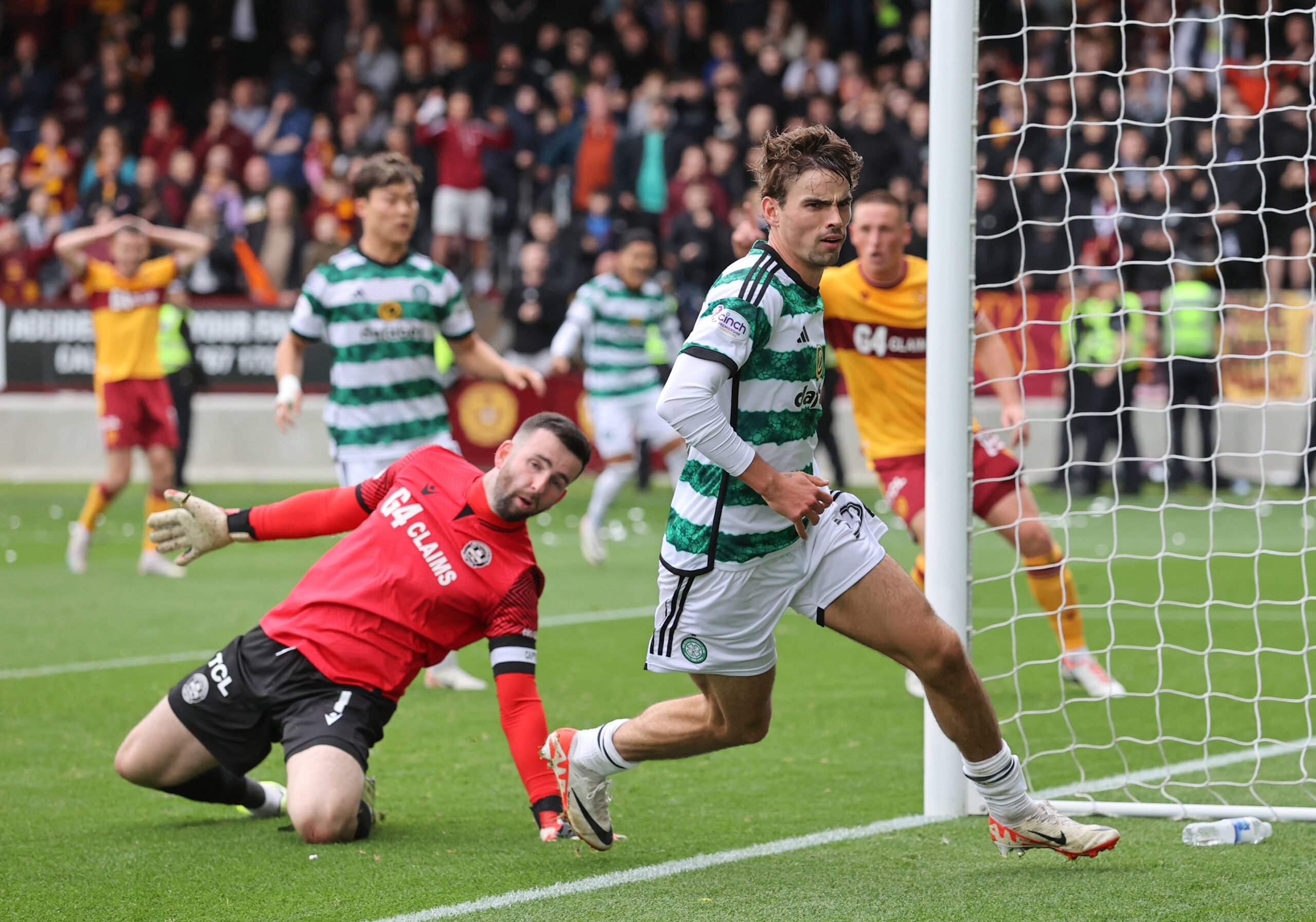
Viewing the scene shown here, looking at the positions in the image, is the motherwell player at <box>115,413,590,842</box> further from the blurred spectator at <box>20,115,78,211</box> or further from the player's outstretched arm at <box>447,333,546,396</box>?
Answer: the blurred spectator at <box>20,115,78,211</box>

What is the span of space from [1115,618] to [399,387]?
4302 millimetres

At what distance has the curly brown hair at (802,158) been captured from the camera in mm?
3877

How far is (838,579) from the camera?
393cm

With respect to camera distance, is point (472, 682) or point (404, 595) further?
point (472, 682)

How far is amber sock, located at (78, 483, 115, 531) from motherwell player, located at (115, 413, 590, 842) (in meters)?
6.46

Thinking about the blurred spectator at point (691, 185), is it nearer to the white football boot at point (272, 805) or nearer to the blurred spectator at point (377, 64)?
the blurred spectator at point (377, 64)

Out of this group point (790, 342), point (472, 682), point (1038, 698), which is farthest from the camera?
point (472, 682)

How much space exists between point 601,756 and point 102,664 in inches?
157

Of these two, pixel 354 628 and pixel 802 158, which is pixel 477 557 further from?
pixel 802 158

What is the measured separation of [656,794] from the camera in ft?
16.6

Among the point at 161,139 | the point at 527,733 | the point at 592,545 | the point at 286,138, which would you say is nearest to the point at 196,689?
the point at 527,733

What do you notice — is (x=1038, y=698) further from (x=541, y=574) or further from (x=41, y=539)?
(x=41, y=539)

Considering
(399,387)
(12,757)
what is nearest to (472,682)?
(399,387)

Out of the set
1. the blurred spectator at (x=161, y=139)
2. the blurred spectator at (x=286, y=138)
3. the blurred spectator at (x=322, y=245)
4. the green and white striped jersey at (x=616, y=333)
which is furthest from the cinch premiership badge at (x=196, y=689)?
the blurred spectator at (x=161, y=139)
